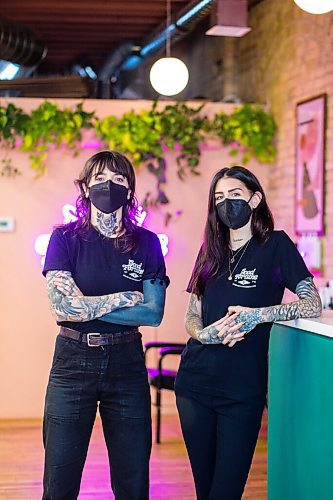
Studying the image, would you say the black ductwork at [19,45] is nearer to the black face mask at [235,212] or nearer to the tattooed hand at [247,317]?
the black face mask at [235,212]

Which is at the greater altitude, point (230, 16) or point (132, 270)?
point (230, 16)

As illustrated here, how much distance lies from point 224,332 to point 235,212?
1.53 feet

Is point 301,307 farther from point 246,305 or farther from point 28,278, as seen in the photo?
point 28,278

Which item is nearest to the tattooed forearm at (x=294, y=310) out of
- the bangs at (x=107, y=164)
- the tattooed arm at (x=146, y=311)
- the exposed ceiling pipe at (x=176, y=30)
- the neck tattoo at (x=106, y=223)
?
the tattooed arm at (x=146, y=311)

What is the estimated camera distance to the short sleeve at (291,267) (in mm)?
3135

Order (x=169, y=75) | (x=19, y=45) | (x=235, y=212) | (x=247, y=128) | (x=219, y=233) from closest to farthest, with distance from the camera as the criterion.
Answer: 1. (x=235, y=212)
2. (x=219, y=233)
3. (x=169, y=75)
4. (x=247, y=128)
5. (x=19, y=45)

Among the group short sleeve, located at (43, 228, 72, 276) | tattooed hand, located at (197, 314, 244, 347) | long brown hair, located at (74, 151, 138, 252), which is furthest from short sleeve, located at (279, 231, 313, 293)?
short sleeve, located at (43, 228, 72, 276)

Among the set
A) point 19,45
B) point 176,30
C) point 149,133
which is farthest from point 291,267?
point 19,45

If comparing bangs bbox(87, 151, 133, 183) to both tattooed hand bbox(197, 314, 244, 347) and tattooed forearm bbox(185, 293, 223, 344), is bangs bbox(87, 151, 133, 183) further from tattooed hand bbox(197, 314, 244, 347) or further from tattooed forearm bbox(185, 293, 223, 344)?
tattooed hand bbox(197, 314, 244, 347)

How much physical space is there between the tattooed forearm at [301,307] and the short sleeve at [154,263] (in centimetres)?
43

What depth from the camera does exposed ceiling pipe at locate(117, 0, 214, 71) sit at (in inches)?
271

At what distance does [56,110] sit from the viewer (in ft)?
21.9

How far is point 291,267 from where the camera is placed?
124 inches

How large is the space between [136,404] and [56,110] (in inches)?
156
